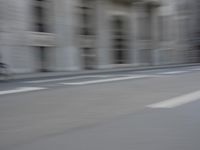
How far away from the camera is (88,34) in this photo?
2667 cm

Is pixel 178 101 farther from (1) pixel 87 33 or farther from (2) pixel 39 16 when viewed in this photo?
(1) pixel 87 33

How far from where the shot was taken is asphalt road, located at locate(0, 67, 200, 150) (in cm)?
507

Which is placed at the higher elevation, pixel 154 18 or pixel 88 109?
pixel 154 18

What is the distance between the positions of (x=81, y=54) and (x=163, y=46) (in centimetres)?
1221

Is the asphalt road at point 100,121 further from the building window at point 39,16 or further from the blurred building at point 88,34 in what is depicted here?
the building window at point 39,16

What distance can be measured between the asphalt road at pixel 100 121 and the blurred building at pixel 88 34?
37.0 ft

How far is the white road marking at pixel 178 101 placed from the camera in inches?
322

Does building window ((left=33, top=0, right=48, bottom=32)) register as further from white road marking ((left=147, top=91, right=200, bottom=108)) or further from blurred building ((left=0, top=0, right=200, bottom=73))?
white road marking ((left=147, top=91, right=200, bottom=108))

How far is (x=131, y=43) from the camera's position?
30.9 metres

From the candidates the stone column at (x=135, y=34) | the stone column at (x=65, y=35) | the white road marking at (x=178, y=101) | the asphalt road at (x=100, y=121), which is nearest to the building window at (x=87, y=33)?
the stone column at (x=65, y=35)

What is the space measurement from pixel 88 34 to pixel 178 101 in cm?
1823

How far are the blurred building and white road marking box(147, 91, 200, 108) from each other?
39.6 feet

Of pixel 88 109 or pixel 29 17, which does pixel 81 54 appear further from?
pixel 88 109

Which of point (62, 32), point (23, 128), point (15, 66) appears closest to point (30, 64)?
point (15, 66)
